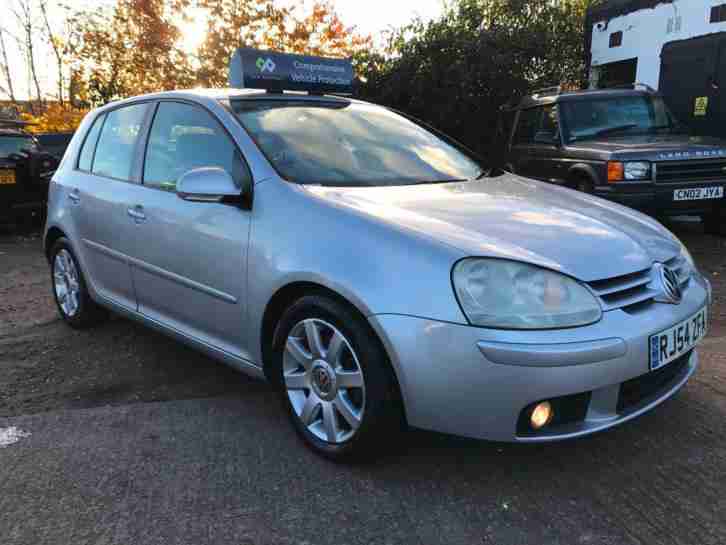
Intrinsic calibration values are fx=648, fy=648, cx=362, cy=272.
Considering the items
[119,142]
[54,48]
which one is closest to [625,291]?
[119,142]

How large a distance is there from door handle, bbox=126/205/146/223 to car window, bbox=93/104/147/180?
0.88 feet

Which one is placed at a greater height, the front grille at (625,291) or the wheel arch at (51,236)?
the front grille at (625,291)

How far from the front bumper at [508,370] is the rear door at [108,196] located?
1989mm

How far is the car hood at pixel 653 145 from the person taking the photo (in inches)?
245

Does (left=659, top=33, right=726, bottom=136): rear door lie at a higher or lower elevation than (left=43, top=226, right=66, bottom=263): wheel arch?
higher

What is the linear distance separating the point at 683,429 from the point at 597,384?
2.98 ft

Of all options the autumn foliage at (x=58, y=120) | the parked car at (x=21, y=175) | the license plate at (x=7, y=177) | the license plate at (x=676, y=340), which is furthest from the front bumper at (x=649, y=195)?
the autumn foliage at (x=58, y=120)

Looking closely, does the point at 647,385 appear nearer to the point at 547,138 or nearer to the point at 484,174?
the point at 484,174

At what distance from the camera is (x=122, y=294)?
148 inches

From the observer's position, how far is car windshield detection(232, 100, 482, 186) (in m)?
2.96

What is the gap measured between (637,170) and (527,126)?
210cm

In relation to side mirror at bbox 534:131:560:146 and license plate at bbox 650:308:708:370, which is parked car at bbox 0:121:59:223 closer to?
side mirror at bbox 534:131:560:146

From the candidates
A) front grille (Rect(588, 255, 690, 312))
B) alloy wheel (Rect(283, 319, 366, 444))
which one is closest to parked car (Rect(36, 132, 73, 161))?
alloy wheel (Rect(283, 319, 366, 444))

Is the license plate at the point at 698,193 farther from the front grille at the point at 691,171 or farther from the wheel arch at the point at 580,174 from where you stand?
the wheel arch at the point at 580,174
